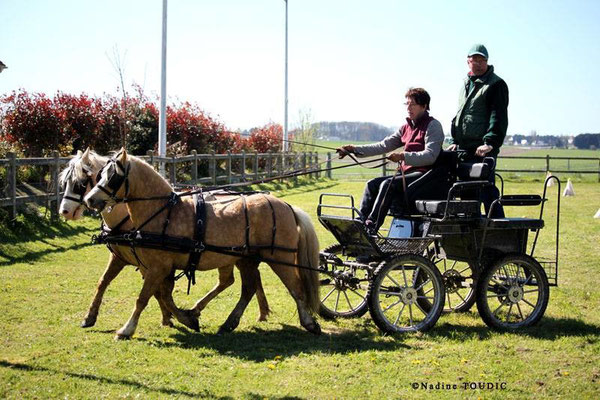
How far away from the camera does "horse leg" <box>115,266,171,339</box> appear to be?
711 centimetres

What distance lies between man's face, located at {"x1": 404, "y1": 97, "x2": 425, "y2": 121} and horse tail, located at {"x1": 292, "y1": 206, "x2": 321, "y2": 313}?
66.1 inches

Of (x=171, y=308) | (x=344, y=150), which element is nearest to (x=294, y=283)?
(x=171, y=308)

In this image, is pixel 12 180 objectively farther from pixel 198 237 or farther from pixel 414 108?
pixel 414 108

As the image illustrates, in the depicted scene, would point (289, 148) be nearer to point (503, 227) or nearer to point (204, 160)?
point (204, 160)

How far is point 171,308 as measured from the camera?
746 centimetres

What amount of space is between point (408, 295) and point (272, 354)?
173cm

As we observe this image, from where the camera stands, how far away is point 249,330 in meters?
7.71

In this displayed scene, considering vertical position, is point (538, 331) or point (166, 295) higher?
point (166, 295)

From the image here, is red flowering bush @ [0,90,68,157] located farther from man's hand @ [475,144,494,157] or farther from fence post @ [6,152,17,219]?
man's hand @ [475,144,494,157]

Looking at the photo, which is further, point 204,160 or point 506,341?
point 204,160

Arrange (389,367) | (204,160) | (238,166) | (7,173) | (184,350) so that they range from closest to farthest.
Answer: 1. (389,367)
2. (184,350)
3. (7,173)
4. (204,160)
5. (238,166)

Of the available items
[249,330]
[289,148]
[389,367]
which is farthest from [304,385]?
[289,148]

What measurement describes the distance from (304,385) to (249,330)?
2.04 meters

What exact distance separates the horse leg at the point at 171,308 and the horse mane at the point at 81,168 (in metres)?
1.43
